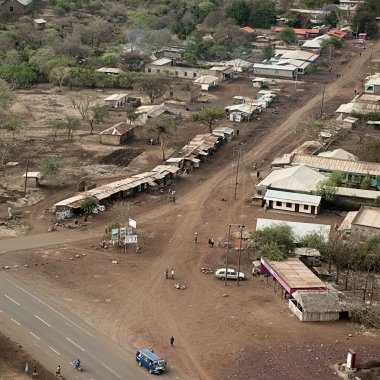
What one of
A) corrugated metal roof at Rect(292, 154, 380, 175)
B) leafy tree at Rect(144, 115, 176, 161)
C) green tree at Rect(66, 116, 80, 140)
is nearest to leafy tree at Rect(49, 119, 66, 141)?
green tree at Rect(66, 116, 80, 140)

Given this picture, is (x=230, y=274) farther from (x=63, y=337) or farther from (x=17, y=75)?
(x=17, y=75)

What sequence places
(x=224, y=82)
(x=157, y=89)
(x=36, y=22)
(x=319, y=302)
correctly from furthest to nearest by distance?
(x=36, y=22) → (x=224, y=82) → (x=157, y=89) → (x=319, y=302)

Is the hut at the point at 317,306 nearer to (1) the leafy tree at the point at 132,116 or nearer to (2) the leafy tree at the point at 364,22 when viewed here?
(1) the leafy tree at the point at 132,116

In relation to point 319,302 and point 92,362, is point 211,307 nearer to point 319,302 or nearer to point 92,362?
point 319,302

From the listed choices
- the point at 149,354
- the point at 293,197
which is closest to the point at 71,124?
the point at 293,197

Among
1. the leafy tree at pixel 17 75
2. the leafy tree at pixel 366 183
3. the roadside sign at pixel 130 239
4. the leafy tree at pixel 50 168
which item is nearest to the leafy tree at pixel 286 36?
the leafy tree at pixel 17 75

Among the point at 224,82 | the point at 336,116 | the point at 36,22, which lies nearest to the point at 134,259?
the point at 336,116

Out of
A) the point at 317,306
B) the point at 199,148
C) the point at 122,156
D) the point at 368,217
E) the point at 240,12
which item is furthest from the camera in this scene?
the point at 240,12
